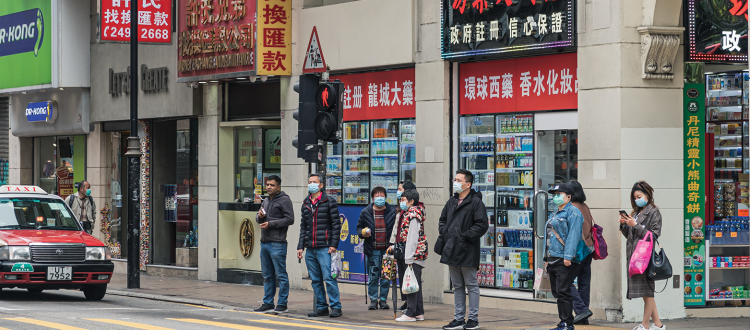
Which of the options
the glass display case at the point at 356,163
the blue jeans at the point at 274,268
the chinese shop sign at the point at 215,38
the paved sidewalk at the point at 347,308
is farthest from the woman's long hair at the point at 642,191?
the chinese shop sign at the point at 215,38

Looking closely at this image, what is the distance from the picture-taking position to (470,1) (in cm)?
1443

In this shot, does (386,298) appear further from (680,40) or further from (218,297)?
(680,40)

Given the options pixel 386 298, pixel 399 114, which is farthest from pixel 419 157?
pixel 386 298

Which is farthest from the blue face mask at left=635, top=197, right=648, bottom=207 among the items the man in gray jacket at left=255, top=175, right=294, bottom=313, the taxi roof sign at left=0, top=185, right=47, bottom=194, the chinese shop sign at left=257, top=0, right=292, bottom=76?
the taxi roof sign at left=0, top=185, right=47, bottom=194

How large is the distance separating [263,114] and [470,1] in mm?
5747

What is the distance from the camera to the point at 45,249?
1445 cm

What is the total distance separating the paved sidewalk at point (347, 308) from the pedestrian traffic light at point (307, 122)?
7.32 ft

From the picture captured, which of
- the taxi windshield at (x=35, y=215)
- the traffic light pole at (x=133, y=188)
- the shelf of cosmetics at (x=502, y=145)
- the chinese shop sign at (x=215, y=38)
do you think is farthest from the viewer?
the chinese shop sign at (x=215, y=38)

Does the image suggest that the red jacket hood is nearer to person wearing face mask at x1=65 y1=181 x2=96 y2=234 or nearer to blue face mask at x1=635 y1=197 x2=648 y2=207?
person wearing face mask at x1=65 y1=181 x2=96 y2=234

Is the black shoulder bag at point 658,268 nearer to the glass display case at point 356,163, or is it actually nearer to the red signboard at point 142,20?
the glass display case at point 356,163

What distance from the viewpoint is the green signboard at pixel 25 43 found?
949 inches

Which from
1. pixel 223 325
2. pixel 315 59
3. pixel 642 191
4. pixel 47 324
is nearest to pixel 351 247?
pixel 315 59

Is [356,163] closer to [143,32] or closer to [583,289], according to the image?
[583,289]

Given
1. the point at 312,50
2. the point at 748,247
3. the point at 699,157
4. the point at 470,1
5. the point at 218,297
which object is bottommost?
the point at 218,297
